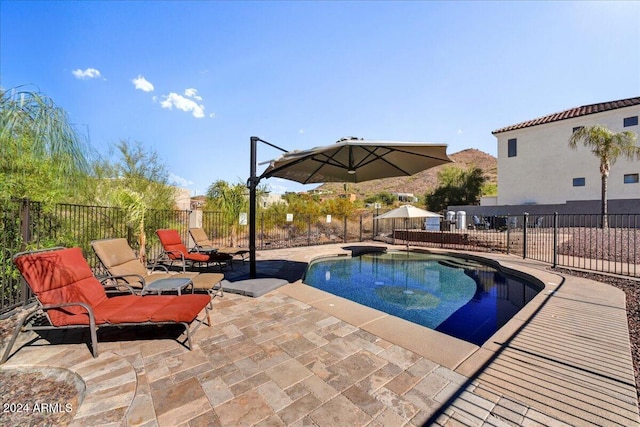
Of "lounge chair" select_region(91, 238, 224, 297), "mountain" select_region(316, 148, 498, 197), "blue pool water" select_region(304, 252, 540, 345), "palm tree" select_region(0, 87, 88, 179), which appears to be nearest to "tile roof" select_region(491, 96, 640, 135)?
"blue pool water" select_region(304, 252, 540, 345)

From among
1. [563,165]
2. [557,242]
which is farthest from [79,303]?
[563,165]

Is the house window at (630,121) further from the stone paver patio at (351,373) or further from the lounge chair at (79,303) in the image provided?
the lounge chair at (79,303)

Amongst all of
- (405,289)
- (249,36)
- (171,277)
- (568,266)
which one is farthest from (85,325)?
(568,266)

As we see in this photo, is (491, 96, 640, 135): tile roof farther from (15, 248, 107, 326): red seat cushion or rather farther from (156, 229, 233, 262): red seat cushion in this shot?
(15, 248, 107, 326): red seat cushion

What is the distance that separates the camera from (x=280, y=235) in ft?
46.5

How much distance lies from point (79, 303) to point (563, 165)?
83.3ft

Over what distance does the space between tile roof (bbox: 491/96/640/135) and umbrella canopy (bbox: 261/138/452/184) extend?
20.5 meters

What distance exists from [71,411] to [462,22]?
1005 cm

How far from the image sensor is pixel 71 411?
178 centimetres

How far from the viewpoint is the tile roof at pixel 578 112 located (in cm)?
1689

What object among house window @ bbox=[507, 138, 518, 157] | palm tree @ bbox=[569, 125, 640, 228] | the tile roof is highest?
the tile roof

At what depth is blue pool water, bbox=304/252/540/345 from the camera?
4.21 meters

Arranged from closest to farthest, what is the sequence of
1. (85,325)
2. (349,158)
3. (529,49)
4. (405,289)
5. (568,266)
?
(85,325), (349,158), (405,289), (568,266), (529,49)

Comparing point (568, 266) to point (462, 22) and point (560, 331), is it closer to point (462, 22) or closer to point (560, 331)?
point (560, 331)
